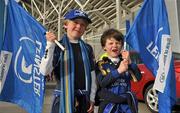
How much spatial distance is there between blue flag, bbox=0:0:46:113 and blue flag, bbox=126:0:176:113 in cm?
100

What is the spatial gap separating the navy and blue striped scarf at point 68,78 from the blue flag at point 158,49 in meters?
0.82

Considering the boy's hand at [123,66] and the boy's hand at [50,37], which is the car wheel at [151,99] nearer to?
the boy's hand at [123,66]

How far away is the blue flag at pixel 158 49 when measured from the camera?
4.93 m

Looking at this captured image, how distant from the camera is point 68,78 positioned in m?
4.26

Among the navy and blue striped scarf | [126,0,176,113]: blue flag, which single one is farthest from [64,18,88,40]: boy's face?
[126,0,176,113]: blue flag

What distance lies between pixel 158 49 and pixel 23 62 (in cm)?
140

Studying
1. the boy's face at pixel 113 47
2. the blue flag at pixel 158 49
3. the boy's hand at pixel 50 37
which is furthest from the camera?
the blue flag at pixel 158 49

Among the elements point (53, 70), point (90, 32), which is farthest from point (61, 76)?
point (90, 32)

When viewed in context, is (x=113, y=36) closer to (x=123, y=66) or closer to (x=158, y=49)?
(x=123, y=66)

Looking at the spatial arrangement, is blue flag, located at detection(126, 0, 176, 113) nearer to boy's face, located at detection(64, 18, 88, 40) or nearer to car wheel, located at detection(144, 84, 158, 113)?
boy's face, located at detection(64, 18, 88, 40)

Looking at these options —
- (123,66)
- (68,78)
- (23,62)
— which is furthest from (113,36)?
(23,62)

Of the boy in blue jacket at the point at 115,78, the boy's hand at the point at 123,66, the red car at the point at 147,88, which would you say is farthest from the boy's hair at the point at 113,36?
the red car at the point at 147,88

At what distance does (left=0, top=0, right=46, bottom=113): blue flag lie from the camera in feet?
15.0

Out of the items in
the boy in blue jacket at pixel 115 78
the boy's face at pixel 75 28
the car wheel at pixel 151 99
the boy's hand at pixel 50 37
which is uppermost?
the boy's face at pixel 75 28
